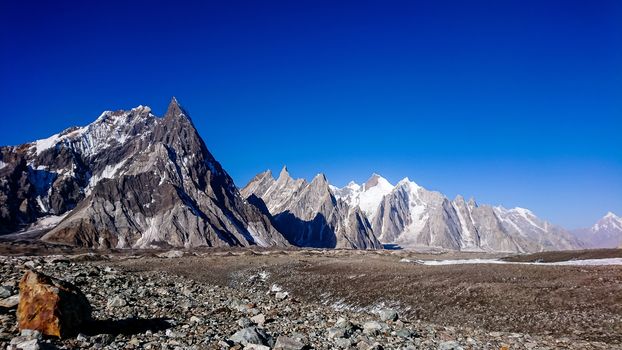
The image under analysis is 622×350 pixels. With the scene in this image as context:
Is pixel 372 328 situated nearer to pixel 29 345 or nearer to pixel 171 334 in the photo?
pixel 171 334

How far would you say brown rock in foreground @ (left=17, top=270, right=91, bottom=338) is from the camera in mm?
15289

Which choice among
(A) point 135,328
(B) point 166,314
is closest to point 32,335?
(A) point 135,328

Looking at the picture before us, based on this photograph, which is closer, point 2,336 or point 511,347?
point 2,336

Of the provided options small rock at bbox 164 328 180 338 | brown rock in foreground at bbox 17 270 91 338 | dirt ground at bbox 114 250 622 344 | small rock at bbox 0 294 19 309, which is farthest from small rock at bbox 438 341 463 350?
small rock at bbox 0 294 19 309

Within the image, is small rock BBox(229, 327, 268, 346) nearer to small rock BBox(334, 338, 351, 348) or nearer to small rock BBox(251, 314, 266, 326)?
small rock BBox(334, 338, 351, 348)

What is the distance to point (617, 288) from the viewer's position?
31234 mm

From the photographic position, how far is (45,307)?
608 inches

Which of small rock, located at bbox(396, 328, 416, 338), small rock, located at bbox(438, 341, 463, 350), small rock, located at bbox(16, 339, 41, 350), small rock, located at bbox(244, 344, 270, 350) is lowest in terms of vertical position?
small rock, located at bbox(438, 341, 463, 350)

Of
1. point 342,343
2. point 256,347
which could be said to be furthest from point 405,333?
point 256,347

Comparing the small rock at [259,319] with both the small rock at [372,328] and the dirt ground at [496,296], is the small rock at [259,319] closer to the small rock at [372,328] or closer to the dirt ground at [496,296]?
the small rock at [372,328]

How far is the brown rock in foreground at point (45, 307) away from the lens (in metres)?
15.3

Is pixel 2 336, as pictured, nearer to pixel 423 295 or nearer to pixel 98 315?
pixel 98 315

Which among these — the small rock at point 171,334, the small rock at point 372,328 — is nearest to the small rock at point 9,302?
the small rock at point 171,334

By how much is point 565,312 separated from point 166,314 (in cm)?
2417
